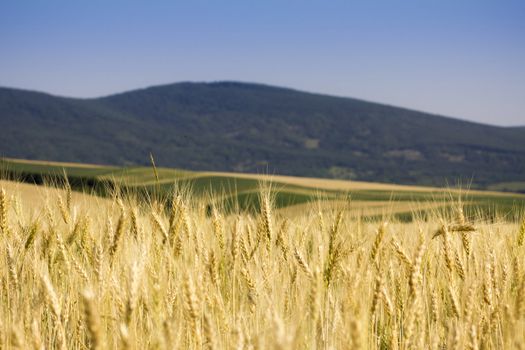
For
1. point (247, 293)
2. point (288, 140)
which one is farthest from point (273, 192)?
point (288, 140)

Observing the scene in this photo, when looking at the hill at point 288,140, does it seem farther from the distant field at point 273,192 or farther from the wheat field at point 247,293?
the wheat field at point 247,293

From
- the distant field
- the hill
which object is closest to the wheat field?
the distant field

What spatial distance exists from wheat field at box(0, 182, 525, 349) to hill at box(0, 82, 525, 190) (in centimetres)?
10380

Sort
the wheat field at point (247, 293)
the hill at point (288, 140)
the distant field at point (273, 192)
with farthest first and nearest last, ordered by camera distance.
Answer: the hill at point (288, 140), the distant field at point (273, 192), the wheat field at point (247, 293)

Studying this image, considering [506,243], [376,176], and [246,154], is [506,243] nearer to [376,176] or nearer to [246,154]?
[376,176]

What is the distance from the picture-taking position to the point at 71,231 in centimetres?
267

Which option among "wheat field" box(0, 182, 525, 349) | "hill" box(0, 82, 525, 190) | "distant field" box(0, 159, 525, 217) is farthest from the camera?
"hill" box(0, 82, 525, 190)

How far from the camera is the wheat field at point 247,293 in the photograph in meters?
1.39

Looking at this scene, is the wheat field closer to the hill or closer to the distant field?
the distant field

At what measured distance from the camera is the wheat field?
1386 mm

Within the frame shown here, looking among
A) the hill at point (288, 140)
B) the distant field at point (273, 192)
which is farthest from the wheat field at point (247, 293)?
the hill at point (288, 140)

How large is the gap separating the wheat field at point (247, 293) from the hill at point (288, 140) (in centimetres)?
10380

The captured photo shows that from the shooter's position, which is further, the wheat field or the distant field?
the distant field

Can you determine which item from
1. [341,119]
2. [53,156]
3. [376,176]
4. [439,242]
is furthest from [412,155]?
[439,242]
